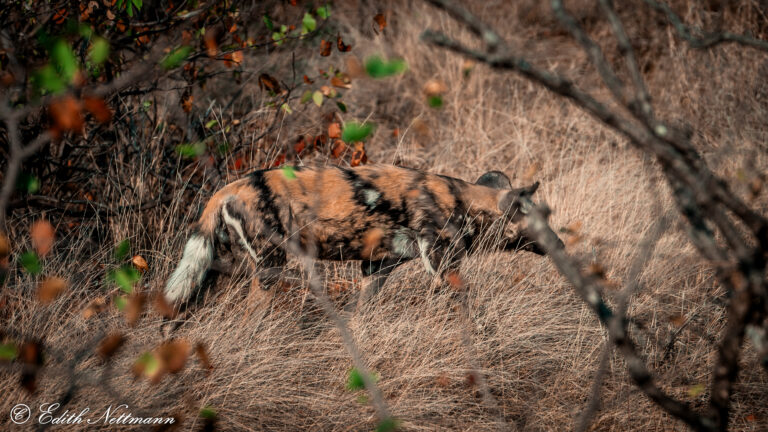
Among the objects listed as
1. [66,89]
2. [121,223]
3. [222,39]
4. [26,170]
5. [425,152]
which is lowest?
[425,152]

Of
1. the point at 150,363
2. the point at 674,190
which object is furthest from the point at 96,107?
the point at 674,190

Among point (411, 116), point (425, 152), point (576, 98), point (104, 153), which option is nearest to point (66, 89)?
point (576, 98)

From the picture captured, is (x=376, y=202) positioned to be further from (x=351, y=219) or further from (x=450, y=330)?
(x=450, y=330)

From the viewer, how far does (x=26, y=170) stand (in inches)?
142

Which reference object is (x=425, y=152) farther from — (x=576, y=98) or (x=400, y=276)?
(x=576, y=98)

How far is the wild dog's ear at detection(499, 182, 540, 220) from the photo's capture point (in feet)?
11.4

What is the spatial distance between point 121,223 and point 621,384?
2.85 m

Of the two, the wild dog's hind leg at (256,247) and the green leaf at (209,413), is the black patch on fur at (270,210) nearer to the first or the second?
the wild dog's hind leg at (256,247)

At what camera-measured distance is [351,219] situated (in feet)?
10.3

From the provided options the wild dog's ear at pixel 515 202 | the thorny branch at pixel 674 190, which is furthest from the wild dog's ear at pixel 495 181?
the thorny branch at pixel 674 190

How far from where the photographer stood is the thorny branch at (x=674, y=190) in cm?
120

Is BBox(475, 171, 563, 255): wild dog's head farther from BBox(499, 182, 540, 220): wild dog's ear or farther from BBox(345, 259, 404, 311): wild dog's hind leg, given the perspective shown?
BBox(345, 259, 404, 311): wild dog's hind leg

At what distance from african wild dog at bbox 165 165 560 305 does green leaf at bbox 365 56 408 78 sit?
1.57m

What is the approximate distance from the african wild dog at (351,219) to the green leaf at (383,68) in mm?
1568
